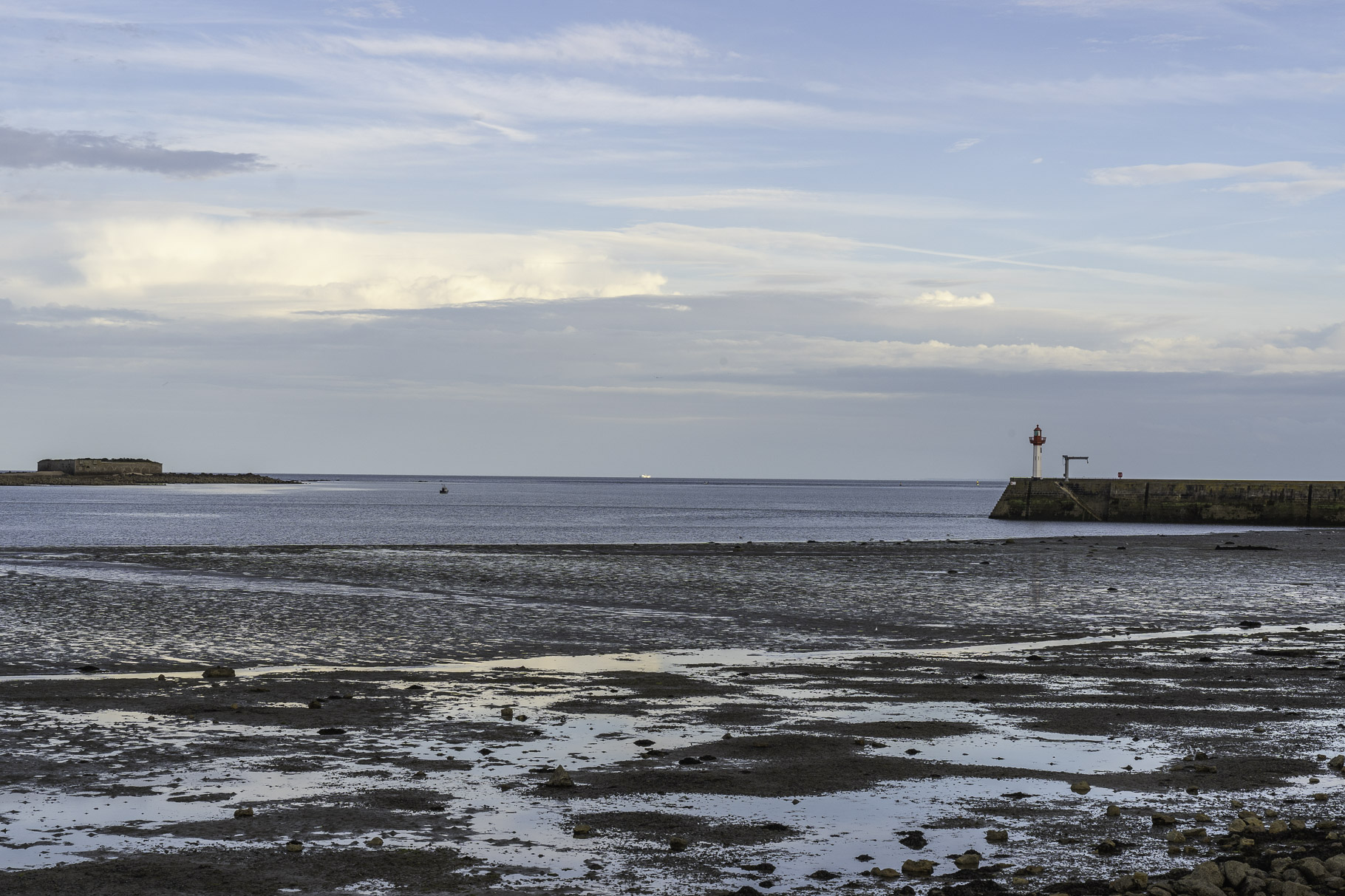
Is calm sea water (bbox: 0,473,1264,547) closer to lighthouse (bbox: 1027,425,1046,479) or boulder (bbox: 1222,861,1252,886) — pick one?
lighthouse (bbox: 1027,425,1046,479)

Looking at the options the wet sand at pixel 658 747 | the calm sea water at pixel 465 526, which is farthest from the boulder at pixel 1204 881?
the calm sea water at pixel 465 526

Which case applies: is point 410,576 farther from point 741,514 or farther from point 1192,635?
point 741,514

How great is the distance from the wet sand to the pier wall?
63.6 m

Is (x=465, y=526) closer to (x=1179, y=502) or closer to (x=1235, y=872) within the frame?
(x=1179, y=502)

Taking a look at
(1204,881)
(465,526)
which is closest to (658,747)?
(1204,881)

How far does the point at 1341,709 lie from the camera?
14.8m

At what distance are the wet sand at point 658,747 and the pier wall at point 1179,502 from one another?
209 ft

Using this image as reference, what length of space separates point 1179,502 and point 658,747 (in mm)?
87353

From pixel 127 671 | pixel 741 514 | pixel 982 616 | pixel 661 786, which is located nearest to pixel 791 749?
pixel 661 786

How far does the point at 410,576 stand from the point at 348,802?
30.1m

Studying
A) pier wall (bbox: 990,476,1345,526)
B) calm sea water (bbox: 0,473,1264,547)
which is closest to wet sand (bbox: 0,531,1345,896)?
calm sea water (bbox: 0,473,1264,547)

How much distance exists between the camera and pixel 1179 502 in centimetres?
9138

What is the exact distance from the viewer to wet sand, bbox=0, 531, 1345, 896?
8484 millimetres

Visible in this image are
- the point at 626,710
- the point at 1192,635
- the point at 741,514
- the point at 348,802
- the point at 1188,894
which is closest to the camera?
the point at 1188,894
